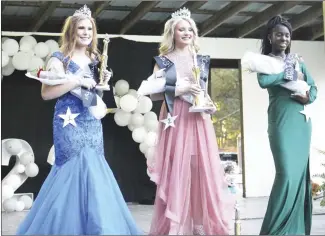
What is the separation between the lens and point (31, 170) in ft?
24.3

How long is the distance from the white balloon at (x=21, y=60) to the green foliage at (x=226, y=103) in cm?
602

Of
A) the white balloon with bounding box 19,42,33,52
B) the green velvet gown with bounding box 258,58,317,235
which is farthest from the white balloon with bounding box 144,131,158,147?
the green velvet gown with bounding box 258,58,317,235

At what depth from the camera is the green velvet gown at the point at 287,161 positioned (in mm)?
3900

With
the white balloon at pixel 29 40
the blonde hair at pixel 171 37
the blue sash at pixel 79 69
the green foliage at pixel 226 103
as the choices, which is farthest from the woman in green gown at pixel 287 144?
the green foliage at pixel 226 103

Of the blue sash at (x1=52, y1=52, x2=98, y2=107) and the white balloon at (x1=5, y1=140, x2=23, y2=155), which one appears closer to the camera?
the blue sash at (x1=52, y1=52, x2=98, y2=107)

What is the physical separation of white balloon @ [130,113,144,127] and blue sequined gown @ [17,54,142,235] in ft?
12.4

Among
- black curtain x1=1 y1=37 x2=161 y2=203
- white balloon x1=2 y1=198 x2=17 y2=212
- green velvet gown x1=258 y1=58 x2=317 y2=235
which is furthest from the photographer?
black curtain x1=1 y1=37 x2=161 y2=203

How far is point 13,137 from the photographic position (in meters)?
7.98

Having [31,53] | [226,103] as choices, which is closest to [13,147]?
[31,53]

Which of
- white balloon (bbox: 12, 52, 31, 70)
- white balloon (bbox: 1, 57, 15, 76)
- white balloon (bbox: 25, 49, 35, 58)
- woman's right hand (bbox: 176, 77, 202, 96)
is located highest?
white balloon (bbox: 25, 49, 35, 58)

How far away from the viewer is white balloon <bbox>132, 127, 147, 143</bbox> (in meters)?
7.72

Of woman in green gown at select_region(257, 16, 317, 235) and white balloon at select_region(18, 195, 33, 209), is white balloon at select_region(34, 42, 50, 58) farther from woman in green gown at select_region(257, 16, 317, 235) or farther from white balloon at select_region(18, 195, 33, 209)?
woman in green gown at select_region(257, 16, 317, 235)

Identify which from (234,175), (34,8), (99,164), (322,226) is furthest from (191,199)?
(34,8)

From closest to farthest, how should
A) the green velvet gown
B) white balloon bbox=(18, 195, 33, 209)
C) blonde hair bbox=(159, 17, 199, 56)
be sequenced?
1. the green velvet gown
2. blonde hair bbox=(159, 17, 199, 56)
3. white balloon bbox=(18, 195, 33, 209)
